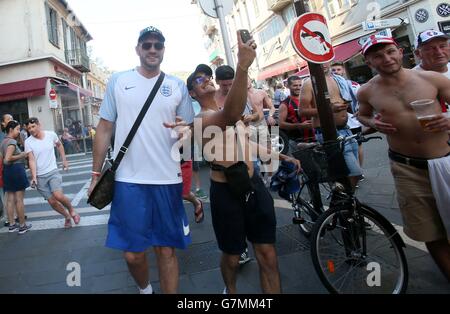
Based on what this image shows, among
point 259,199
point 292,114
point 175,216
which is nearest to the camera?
point 259,199

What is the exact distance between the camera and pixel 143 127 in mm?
2516

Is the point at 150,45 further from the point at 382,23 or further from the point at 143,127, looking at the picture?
the point at 382,23

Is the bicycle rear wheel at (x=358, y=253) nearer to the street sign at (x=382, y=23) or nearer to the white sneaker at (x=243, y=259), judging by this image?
the white sneaker at (x=243, y=259)

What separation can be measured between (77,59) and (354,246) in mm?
27835

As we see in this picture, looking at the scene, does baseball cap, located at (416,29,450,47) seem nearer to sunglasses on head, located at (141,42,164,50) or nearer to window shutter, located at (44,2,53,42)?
sunglasses on head, located at (141,42,164,50)

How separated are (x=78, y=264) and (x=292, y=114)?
3543 mm

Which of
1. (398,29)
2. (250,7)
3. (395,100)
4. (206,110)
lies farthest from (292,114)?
(250,7)

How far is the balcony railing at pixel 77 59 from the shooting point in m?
24.7

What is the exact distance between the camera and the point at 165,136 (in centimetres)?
257

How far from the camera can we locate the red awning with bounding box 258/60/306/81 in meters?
23.4

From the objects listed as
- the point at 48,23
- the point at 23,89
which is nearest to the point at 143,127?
the point at 23,89

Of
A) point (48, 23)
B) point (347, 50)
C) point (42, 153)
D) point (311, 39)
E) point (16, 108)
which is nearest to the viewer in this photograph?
point (311, 39)

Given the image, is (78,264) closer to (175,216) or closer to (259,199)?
(175,216)

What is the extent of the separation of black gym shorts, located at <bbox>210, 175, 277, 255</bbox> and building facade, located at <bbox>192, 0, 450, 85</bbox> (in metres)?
4.36
